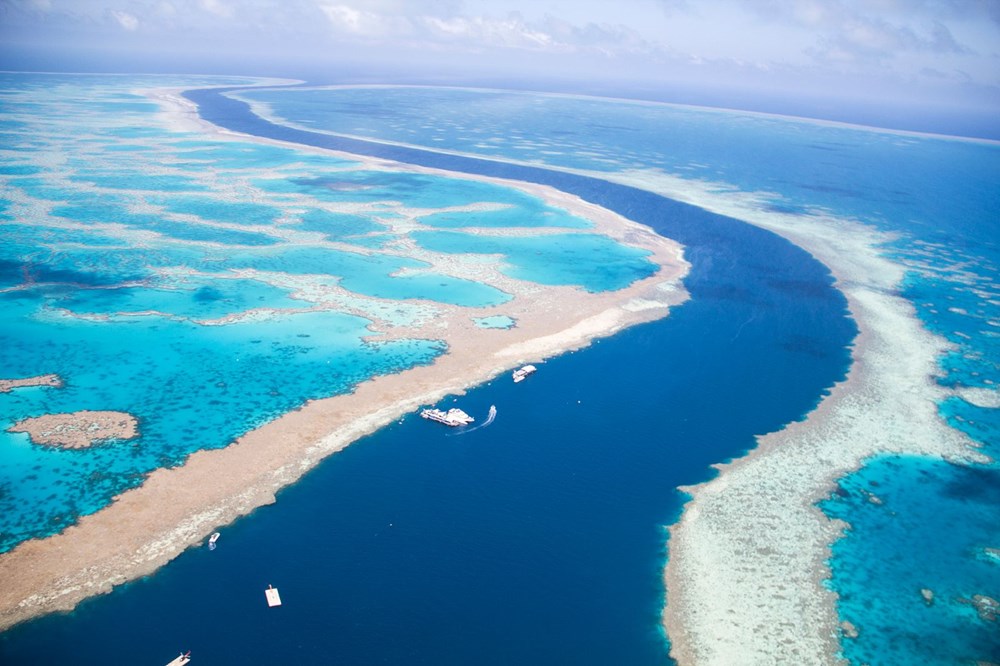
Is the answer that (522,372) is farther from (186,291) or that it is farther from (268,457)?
(186,291)

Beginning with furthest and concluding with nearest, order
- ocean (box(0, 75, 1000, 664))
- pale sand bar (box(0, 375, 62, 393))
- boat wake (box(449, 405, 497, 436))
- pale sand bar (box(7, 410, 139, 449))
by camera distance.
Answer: pale sand bar (box(0, 375, 62, 393))
boat wake (box(449, 405, 497, 436))
pale sand bar (box(7, 410, 139, 449))
ocean (box(0, 75, 1000, 664))

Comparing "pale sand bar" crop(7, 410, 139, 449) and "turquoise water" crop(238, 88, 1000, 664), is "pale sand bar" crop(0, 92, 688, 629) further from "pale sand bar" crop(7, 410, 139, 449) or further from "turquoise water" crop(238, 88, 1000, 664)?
"turquoise water" crop(238, 88, 1000, 664)

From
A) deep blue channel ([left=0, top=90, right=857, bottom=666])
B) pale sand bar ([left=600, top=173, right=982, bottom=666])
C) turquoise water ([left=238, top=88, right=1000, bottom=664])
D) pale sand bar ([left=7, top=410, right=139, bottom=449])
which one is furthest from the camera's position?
pale sand bar ([left=7, top=410, right=139, bottom=449])

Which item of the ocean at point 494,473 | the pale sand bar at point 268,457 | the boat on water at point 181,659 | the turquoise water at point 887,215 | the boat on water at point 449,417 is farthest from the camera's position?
the boat on water at point 449,417

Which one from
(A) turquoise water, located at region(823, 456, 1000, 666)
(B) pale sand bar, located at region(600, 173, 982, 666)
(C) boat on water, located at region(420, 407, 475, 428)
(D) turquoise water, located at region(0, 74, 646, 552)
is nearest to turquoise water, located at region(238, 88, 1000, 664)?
(A) turquoise water, located at region(823, 456, 1000, 666)

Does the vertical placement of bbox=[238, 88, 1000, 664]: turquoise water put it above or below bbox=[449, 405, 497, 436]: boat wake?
above

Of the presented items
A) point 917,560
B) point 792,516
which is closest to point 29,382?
point 792,516

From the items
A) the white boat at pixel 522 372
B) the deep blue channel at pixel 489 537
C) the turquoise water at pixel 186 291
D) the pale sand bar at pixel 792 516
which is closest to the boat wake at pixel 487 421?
the deep blue channel at pixel 489 537

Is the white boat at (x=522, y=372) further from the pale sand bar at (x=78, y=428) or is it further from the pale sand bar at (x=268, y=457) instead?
the pale sand bar at (x=78, y=428)
